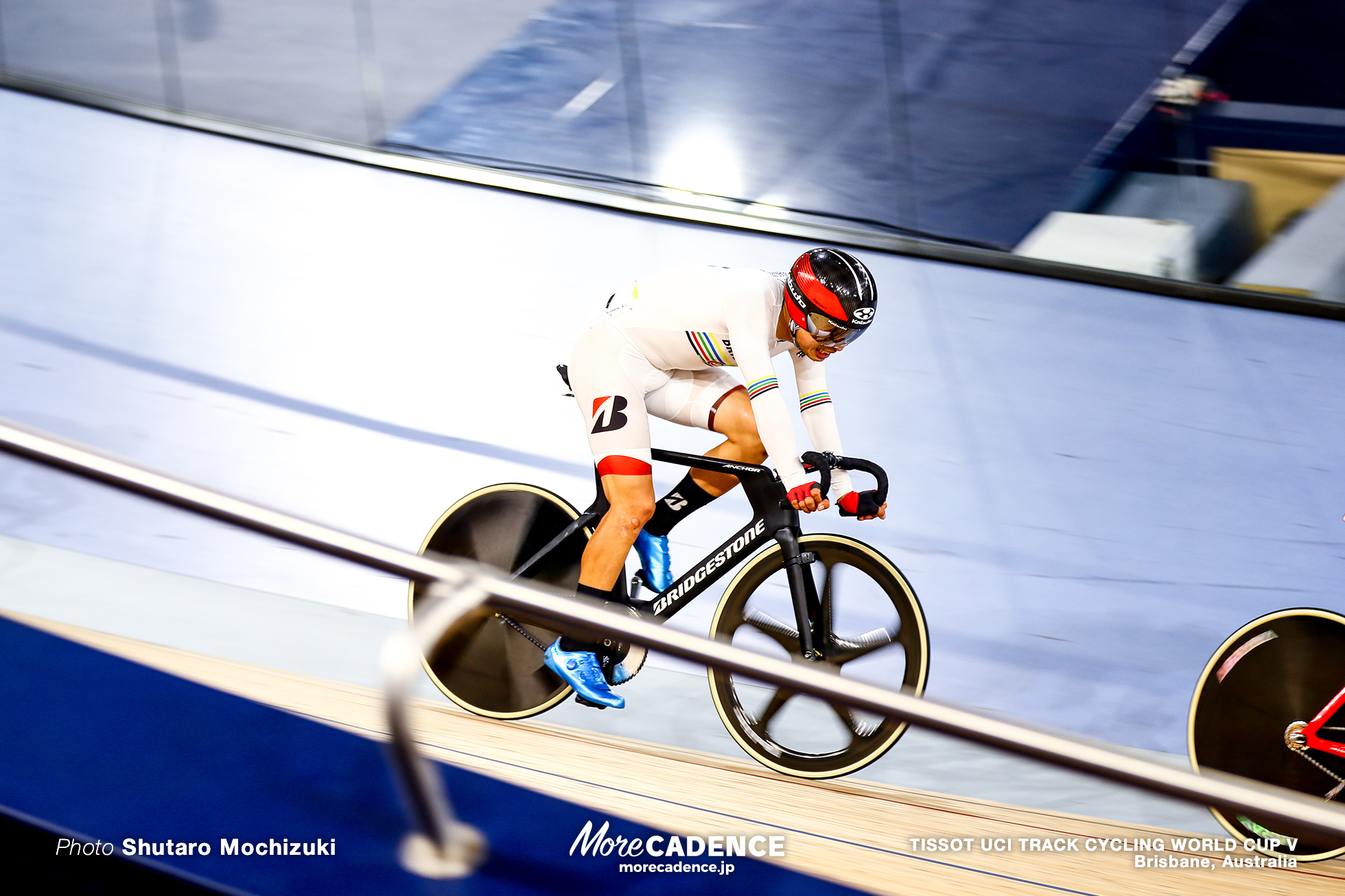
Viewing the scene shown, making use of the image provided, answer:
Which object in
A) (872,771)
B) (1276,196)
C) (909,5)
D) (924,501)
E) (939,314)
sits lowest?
(872,771)

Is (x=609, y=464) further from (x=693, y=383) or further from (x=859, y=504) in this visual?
(x=859, y=504)

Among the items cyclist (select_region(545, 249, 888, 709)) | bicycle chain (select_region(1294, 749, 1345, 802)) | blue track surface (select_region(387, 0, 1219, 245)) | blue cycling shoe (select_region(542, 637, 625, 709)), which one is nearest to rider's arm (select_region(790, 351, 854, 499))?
cyclist (select_region(545, 249, 888, 709))

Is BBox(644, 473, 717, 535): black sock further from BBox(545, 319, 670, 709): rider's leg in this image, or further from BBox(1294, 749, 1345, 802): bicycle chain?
BBox(1294, 749, 1345, 802): bicycle chain

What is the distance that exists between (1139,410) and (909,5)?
11.2 ft

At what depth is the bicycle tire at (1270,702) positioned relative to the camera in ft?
9.08

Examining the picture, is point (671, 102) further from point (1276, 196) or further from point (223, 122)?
point (1276, 196)

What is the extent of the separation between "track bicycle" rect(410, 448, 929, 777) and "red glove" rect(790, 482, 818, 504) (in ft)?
0.25

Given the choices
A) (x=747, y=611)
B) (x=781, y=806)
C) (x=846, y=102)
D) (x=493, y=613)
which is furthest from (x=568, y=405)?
(x=846, y=102)

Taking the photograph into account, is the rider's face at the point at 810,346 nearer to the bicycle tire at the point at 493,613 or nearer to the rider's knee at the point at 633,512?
the rider's knee at the point at 633,512

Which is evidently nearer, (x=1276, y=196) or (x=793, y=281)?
(x=793, y=281)

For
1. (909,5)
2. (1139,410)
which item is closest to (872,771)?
(1139,410)

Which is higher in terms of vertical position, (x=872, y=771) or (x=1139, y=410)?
(x=1139, y=410)

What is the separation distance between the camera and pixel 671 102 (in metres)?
7.18

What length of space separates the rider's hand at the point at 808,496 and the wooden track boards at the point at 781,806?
76 centimetres
